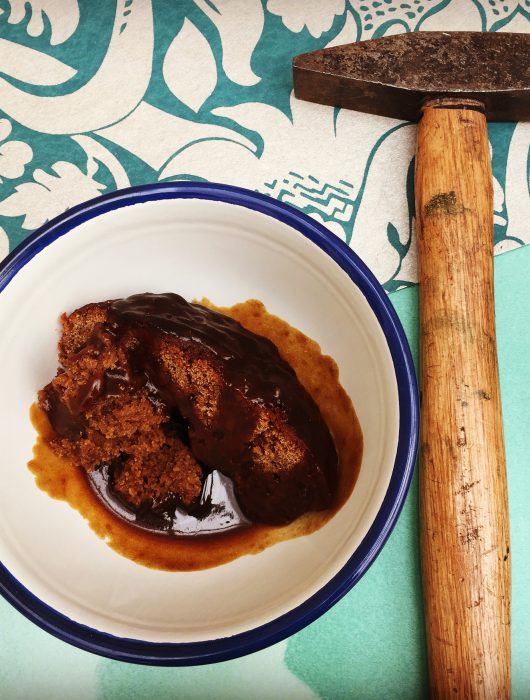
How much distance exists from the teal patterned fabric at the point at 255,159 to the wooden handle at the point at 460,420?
0.11 metres

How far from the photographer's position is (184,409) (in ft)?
4.78

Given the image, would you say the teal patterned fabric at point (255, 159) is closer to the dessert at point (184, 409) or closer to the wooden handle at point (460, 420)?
the wooden handle at point (460, 420)

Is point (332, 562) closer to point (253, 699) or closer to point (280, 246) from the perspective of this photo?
point (253, 699)

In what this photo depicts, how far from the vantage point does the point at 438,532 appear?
1.52m

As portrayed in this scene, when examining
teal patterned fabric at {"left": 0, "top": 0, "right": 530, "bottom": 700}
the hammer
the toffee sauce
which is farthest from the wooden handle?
the toffee sauce

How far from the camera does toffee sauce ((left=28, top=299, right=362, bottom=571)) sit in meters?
1.53

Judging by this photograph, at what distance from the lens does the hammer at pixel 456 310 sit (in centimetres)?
147

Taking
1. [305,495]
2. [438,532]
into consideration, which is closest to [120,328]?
[305,495]

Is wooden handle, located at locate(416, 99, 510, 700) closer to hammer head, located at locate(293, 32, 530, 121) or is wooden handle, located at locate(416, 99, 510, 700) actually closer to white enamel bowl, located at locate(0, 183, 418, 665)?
hammer head, located at locate(293, 32, 530, 121)

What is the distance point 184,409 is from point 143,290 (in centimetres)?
37

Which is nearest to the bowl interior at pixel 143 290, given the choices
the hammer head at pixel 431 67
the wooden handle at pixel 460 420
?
the wooden handle at pixel 460 420

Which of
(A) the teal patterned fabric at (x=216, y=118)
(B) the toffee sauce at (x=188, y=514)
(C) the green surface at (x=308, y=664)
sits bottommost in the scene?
(C) the green surface at (x=308, y=664)

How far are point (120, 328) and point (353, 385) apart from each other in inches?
20.9

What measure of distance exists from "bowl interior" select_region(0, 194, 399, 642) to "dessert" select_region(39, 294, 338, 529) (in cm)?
8
